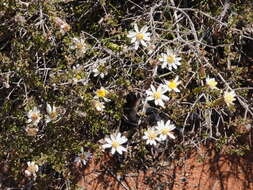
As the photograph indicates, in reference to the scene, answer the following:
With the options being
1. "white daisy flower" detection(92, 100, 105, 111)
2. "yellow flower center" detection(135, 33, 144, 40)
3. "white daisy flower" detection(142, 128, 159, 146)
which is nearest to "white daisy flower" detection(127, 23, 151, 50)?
"yellow flower center" detection(135, 33, 144, 40)

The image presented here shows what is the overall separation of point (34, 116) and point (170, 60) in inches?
30.6

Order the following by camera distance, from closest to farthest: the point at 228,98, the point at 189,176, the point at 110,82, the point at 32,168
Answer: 1. the point at 228,98
2. the point at 32,168
3. the point at 110,82
4. the point at 189,176

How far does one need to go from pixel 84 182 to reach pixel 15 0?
1.16 m

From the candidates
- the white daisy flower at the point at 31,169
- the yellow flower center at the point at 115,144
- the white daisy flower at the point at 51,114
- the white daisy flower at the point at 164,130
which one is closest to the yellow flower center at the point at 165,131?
the white daisy flower at the point at 164,130

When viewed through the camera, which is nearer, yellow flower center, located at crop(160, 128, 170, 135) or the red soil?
yellow flower center, located at crop(160, 128, 170, 135)

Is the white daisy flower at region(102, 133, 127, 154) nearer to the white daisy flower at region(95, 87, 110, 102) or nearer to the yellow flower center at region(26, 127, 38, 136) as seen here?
the white daisy flower at region(95, 87, 110, 102)

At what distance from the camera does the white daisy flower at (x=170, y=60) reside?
2490mm

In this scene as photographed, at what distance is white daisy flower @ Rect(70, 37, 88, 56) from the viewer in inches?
98.9

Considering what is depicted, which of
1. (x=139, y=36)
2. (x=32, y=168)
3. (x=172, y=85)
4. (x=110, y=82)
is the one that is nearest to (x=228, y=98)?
(x=172, y=85)

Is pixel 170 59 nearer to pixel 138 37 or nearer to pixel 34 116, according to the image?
pixel 138 37

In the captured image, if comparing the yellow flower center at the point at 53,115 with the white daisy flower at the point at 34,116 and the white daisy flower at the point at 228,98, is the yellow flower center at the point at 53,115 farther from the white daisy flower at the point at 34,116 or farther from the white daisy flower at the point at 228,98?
the white daisy flower at the point at 228,98

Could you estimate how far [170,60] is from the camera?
8.17ft

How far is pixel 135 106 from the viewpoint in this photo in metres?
2.91

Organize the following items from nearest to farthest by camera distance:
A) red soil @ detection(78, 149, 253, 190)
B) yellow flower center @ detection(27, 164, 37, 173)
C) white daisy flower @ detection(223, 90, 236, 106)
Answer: white daisy flower @ detection(223, 90, 236, 106), yellow flower center @ detection(27, 164, 37, 173), red soil @ detection(78, 149, 253, 190)
